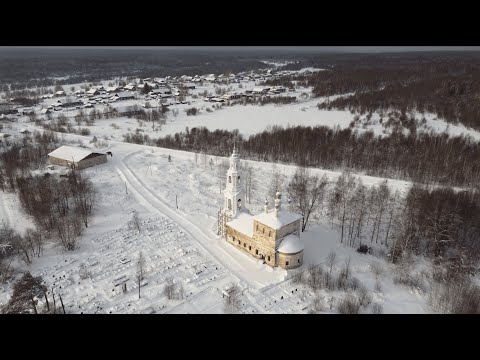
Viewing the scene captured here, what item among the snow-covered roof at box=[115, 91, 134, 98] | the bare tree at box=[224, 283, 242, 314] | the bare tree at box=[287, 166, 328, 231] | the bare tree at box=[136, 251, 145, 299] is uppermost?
the snow-covered roof at box=[115, 91, 134, 98]

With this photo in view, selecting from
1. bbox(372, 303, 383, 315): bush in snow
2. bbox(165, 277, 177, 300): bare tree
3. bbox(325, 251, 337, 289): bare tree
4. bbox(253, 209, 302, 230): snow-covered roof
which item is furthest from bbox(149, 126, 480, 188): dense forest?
bbox(165, 277, 177, 300): bare tree

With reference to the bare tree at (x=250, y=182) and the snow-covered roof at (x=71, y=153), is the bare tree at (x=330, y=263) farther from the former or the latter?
the snow-covered roof at (x=71, y=153)

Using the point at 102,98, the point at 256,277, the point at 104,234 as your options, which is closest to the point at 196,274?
the point at 256,277

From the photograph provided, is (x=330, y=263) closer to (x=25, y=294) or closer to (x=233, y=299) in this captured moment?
(x=233, y=299)

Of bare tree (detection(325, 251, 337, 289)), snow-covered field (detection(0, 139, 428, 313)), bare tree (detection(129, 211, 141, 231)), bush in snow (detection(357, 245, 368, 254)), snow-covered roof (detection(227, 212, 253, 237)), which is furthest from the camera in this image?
bare tree (detection(129, 211, 141, 231))

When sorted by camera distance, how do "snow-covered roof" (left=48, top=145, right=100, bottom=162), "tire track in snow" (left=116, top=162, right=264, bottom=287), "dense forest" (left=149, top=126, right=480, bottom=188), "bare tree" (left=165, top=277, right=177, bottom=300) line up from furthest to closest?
1. "snow-covered roof" (left=48, top=145, right=100, bottom=162)
2. "dense forest" (left=149, top=126, right=480, bottom=188)
3. "tire track in snow" (left=116, top=162, right=264, bottom=287)
4. "bare tree" (left=165, top=277, right=177, bottom=300)

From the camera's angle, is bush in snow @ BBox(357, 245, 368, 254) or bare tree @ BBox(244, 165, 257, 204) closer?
bush in snow @ BBox(357, 245, 368, 254)

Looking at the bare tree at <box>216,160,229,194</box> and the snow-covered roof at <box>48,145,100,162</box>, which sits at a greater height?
the snow-covered roof at <box>48,145,100,162</box>

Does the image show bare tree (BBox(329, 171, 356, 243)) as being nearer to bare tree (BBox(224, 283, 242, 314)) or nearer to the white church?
the white church
